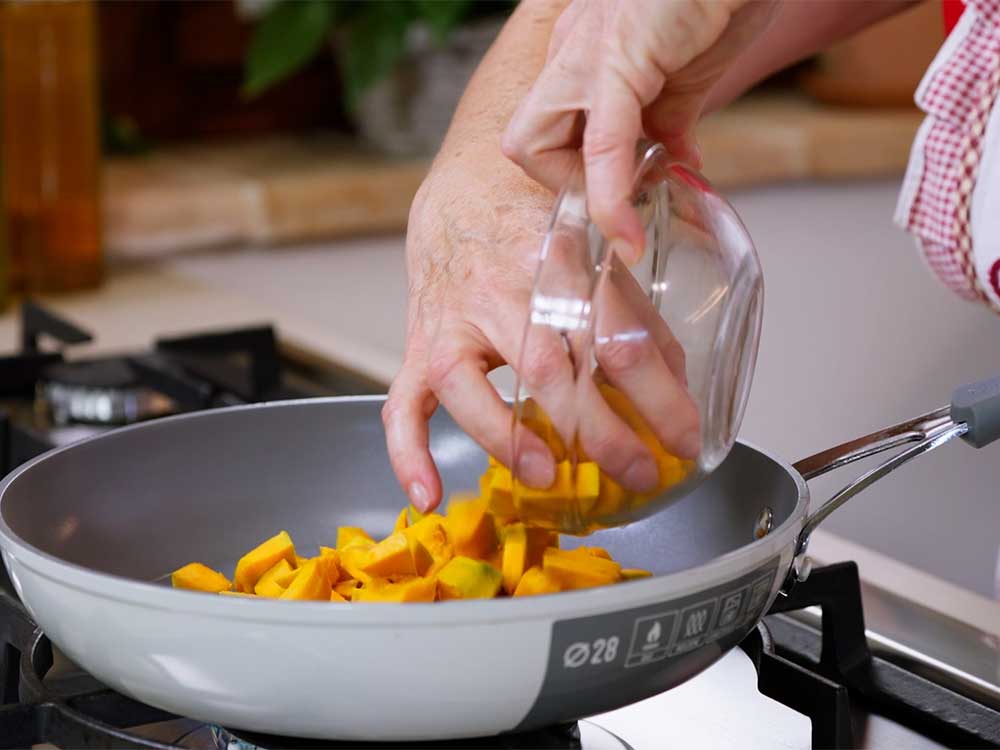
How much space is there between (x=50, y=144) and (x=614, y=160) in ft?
3.56

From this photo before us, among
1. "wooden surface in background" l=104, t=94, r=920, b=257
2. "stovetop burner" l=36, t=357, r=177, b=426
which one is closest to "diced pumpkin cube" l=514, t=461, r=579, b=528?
"stovetop burner" l=36, t=357, r=177, b=426

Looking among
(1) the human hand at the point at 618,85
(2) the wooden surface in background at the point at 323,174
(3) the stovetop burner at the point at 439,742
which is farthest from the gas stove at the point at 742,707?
(2) the wooden surface in background at the point at 323,174

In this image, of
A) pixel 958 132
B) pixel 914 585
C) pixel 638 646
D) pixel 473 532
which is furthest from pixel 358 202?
pixel 638 646

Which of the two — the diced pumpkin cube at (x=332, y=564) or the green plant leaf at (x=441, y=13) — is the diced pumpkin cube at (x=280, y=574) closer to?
the diced pumpkin cube at (x=332, y=564)

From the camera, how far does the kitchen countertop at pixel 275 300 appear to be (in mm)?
1365

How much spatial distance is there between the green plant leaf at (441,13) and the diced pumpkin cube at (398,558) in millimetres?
1274

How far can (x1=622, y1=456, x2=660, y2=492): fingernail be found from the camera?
1.92 ft

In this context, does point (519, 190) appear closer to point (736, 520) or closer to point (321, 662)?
point (736, 520)

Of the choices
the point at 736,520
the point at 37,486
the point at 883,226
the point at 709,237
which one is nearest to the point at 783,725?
A: the point at 736,520

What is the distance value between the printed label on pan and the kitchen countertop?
552mm

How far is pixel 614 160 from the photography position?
57 centimetres

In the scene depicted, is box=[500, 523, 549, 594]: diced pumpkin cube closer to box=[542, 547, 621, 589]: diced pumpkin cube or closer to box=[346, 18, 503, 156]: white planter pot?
box=[542, 547, 621, 589]: diced pumpkin cube

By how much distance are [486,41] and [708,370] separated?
133cm

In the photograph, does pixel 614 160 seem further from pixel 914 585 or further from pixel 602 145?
pixel 914 585
